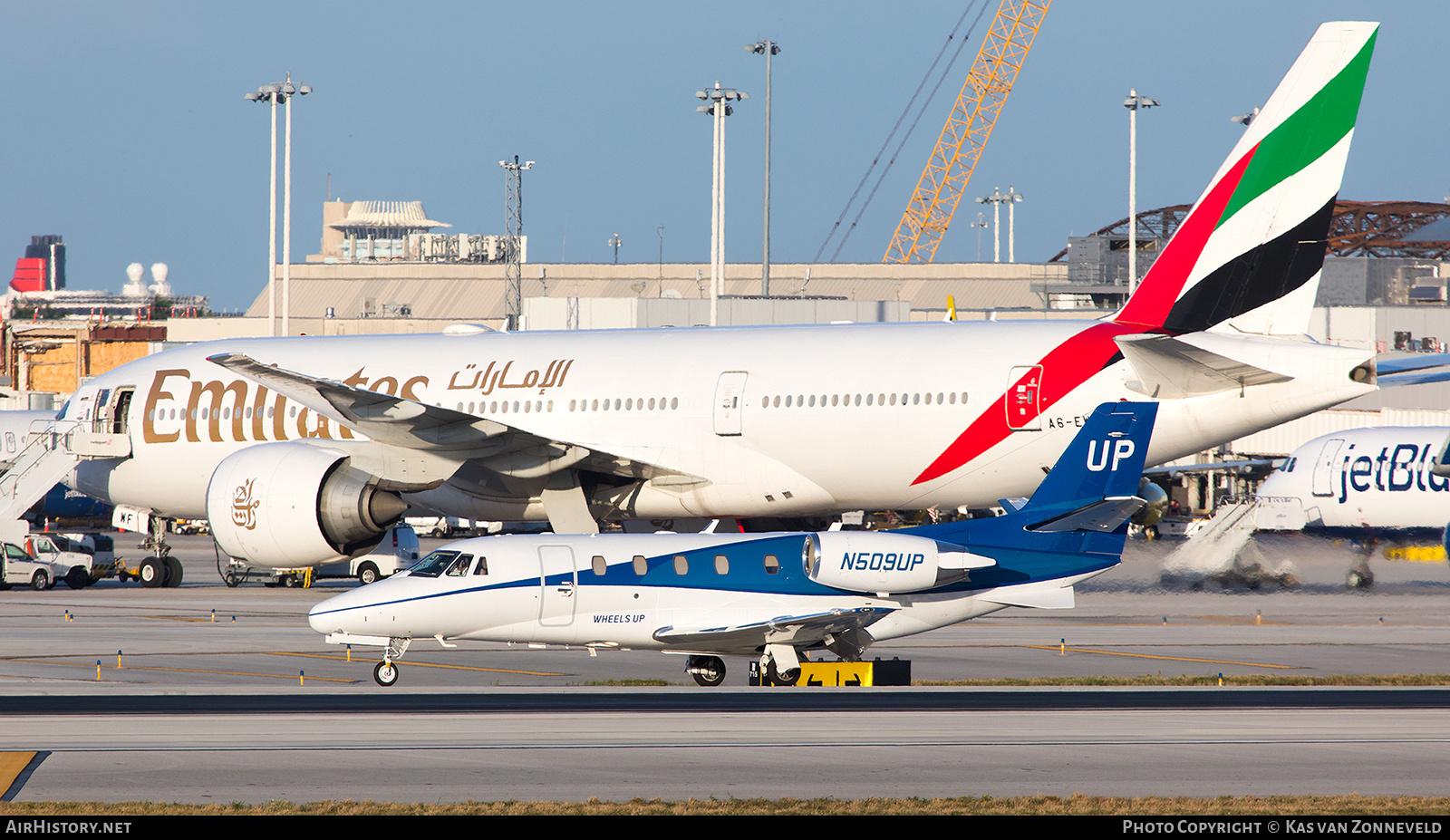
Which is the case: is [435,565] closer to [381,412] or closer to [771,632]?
[771,632]

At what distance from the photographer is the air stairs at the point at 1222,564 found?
33.7m

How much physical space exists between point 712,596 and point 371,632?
4565 millimetres

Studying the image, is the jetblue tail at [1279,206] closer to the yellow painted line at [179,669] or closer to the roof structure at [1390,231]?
the yellow painted line at [179,669]

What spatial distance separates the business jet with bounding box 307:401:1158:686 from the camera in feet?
69.9

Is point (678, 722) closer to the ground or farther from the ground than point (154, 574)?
farther from the ground

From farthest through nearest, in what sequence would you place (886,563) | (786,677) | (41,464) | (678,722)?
(41,464), (786,677), (886,563), (678,722)

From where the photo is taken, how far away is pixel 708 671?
858 inches

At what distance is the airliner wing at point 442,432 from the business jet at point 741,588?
6.87m

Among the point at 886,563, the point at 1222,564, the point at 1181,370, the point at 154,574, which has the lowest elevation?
the point at 154,574

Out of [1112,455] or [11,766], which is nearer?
[11,766]

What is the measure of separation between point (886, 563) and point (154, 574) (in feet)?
78.7

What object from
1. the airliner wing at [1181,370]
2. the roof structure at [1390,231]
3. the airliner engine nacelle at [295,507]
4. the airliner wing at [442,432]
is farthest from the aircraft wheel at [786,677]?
the roof structure at [1390,231]

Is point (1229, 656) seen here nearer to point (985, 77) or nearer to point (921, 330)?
point (921, 330)

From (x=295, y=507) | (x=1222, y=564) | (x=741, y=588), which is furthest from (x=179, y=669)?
(x=1222, y=564)
